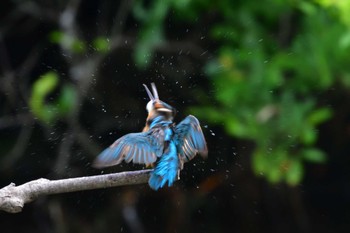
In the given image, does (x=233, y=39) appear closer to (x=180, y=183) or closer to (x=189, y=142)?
(x=180, y=183)

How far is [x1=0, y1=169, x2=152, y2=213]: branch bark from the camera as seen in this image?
144 centimetres

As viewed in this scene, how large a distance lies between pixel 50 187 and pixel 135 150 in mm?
235

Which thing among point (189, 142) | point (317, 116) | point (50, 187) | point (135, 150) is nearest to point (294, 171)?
point (317, 116)

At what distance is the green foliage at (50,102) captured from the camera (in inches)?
124

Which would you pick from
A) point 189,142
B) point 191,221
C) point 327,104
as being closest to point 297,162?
point 327,104

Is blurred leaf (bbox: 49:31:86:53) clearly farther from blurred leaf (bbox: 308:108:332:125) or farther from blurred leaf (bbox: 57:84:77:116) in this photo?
blurred leaf (bbox: 308:108:332:125)

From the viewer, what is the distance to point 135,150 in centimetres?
163

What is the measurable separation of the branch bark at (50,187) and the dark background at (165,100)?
5.31 feet

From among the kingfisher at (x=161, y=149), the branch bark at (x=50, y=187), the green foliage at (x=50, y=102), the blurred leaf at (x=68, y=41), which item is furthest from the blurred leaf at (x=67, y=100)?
the branch bark at (x=50, y=187)

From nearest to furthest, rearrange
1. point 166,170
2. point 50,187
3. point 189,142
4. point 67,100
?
1. point 50,187
2. point 166,170
3. point 189,142
4. point 67,100

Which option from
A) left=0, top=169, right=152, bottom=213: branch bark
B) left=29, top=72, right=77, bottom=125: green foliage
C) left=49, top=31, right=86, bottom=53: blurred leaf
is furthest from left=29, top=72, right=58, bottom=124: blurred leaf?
left=0, top=169, right=152, bottom=213: branch bark

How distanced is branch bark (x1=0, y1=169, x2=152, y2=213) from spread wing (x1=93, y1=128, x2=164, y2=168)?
9 cm

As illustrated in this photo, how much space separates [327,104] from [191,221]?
95 centimetres

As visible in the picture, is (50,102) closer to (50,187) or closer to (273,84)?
(273,84)
